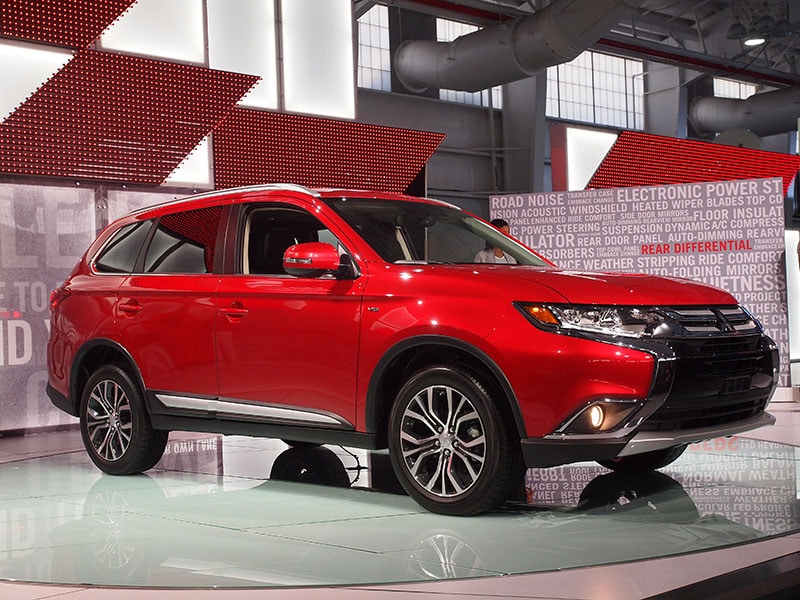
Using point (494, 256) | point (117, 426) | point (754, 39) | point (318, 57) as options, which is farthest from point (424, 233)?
point (754, 39)

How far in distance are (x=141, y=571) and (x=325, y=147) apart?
838 cm

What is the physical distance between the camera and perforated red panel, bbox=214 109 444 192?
11414 mm

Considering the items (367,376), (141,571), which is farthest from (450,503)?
(141,571)

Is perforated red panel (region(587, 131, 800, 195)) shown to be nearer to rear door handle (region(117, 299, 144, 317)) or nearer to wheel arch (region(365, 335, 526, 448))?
rear door handle (region(117, 299, 144, 317))

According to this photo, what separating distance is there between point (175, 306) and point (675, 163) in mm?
9947

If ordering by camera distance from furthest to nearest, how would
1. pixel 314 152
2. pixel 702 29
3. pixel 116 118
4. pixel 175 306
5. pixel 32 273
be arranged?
pixel 702 29
pixel 314 152
pixel 116 118
pixel 32 273
pixel 175 306

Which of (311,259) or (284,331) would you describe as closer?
(311,259)

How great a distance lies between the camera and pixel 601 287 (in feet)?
16.8

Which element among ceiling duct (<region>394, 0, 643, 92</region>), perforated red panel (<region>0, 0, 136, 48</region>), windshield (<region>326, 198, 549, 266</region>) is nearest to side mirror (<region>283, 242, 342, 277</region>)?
windshield (<region>326, 198, 549, 266</region>)

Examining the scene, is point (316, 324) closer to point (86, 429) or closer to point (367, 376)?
point (367, 376)

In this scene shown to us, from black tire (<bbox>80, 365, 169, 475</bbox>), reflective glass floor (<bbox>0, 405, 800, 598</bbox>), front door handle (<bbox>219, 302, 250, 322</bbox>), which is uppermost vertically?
front door handle (<bbox>219, 302, 250, 322</bbox>)

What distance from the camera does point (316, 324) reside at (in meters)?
5.70

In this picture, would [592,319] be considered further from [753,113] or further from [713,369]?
[753,113]

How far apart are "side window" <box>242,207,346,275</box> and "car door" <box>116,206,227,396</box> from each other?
26cm
